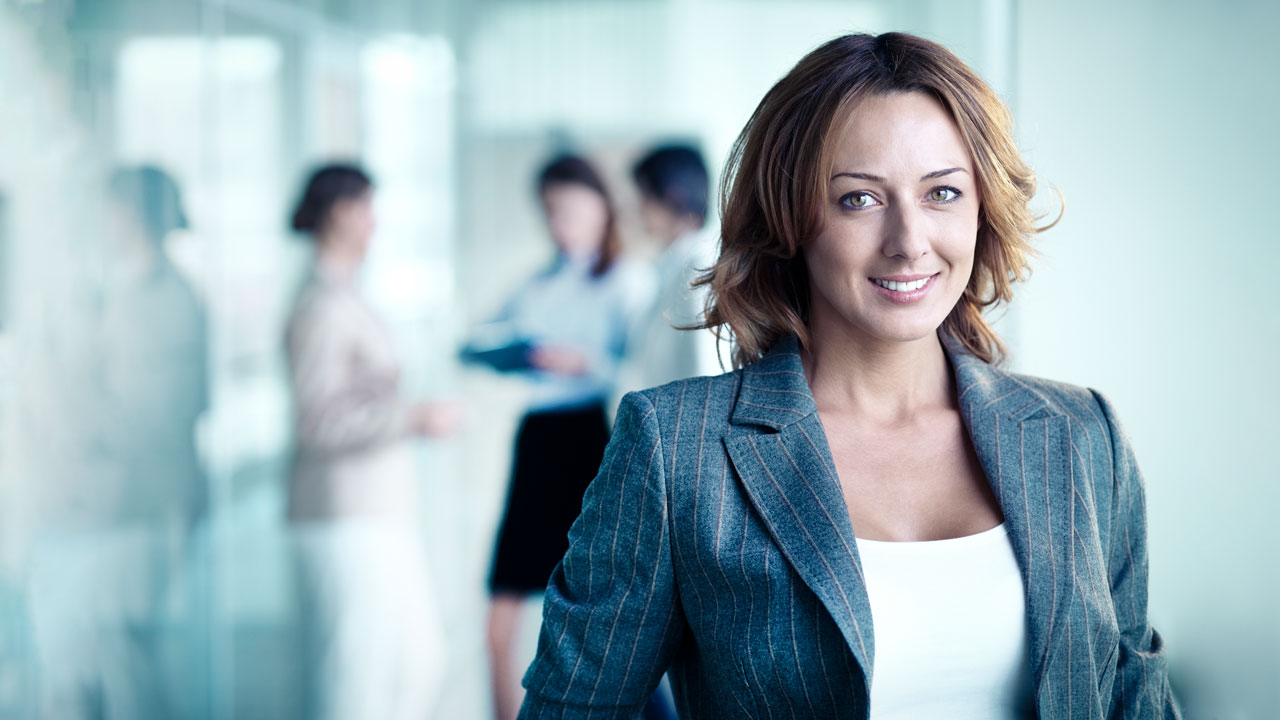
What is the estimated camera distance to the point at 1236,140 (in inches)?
74.0

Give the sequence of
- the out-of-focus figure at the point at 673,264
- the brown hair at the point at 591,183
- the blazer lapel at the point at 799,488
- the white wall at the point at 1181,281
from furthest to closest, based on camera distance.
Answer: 1. the brown hair at the point at 591,183
2. the out-of-focus figure at the point at 673,264
3. the white wall at the point at 1181,281
4. the blazer lapel at the point at 799,488

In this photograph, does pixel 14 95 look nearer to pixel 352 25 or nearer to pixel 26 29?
pixel 26 29

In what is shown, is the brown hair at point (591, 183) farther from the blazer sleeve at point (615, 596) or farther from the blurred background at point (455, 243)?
the blazer sleeve at point (615, 596)

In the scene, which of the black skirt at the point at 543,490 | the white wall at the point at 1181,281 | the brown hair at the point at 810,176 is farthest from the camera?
the black skirt at the point at 543,490

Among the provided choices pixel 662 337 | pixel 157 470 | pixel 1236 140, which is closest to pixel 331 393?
pixel 157 470

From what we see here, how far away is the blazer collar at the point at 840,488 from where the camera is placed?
3.75ft

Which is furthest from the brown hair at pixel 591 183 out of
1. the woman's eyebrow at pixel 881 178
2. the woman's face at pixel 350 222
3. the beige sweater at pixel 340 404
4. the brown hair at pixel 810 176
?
the woman's eyebrow at pixel 881 178

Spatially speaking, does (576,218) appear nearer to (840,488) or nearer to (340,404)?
(340,404)

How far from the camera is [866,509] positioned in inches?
49.8

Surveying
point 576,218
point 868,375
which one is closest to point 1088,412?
point 868,375

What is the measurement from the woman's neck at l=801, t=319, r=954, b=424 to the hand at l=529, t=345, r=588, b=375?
1978 mm

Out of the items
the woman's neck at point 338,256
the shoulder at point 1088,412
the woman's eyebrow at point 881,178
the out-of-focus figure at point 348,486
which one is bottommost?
the out-of-focus figure at point 348,486

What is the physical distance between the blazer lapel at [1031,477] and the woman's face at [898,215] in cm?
17

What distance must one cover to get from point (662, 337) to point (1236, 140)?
4.92 ft
